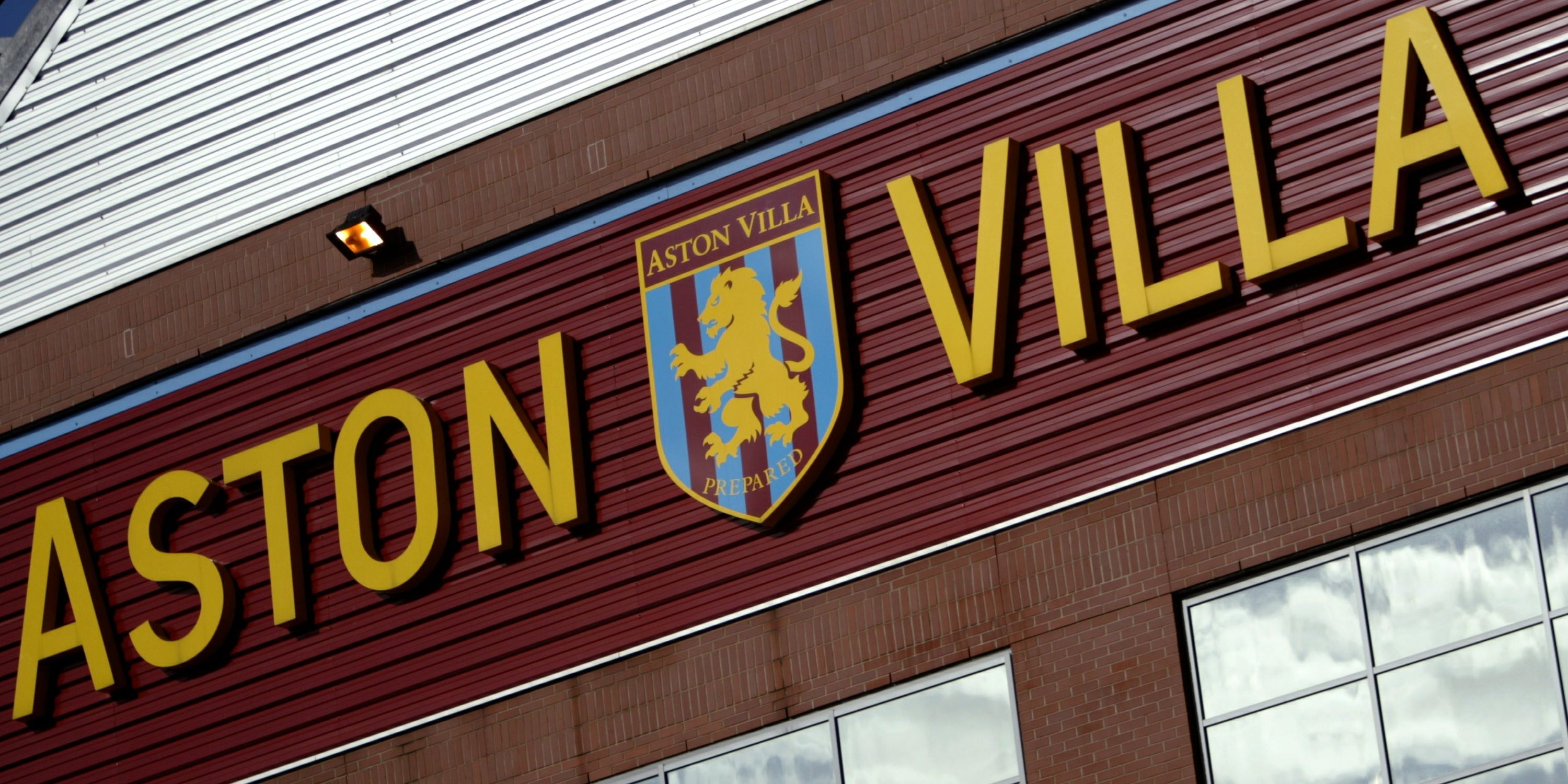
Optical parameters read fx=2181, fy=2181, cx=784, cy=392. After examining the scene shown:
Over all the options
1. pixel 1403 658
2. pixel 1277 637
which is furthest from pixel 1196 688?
pixel 1403 658

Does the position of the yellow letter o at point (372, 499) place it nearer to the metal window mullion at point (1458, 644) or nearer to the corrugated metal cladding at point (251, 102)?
the corrugated metal cladding at point (251, 102)

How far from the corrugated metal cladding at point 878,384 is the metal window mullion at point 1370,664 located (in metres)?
1.16

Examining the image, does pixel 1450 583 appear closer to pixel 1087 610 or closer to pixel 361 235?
pixel 1087 610

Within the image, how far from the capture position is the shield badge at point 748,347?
16703 mm

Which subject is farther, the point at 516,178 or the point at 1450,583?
the point at 516,178

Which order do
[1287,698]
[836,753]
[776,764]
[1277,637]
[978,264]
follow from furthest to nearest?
[978,264] → [776,764] → [836,753] → [1277,637] → [1287,698]

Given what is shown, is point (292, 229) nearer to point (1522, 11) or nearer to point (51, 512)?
point (51, 512)

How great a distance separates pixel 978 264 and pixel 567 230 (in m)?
3.89

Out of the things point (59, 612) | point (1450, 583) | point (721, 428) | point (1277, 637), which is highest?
point (721, 428)

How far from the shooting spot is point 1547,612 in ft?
45.3

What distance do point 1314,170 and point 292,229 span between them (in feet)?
30.0

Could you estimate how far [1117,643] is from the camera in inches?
599

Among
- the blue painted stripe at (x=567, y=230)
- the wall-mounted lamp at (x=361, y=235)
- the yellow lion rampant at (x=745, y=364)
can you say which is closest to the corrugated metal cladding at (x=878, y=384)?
the blue painted stripe at (x=567, y=230)

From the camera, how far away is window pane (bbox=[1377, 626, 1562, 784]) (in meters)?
13.6
